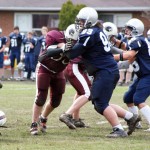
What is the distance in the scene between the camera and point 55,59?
30.6 ft

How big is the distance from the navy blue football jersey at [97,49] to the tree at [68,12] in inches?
839

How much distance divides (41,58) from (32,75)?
1516 centimetres

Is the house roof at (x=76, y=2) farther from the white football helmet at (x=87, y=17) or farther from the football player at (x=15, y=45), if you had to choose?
the white football helmet at (x=87, y=17)

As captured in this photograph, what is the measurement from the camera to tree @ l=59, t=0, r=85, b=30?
30328 millimetres

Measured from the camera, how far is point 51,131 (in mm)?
9719

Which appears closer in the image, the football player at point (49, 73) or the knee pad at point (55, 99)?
the football player at point (49, 73)

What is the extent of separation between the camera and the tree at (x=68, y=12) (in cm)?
3033

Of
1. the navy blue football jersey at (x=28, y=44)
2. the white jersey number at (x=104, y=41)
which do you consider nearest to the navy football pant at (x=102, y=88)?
the white jersey number at (x=104, y=41)

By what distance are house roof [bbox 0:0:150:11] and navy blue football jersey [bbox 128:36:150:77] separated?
893 inches

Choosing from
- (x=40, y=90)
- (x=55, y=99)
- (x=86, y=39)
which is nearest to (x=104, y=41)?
(x=86, y=39)

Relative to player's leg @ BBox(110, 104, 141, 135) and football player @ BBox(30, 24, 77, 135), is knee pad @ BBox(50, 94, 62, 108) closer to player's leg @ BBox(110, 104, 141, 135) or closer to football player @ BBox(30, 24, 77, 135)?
football player @ BBox(30, 24, 77, 135)

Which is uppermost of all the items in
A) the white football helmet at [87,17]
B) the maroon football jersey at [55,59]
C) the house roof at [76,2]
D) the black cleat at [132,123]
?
the white football helmet at [87,17]

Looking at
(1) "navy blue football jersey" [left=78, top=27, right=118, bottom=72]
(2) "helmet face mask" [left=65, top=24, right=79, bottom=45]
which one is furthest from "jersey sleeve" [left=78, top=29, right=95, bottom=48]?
(2) "helmet face mask" [left=65, top=24, right=79, bottom=45]

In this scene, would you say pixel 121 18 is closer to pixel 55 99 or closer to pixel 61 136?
pixel 55 99
